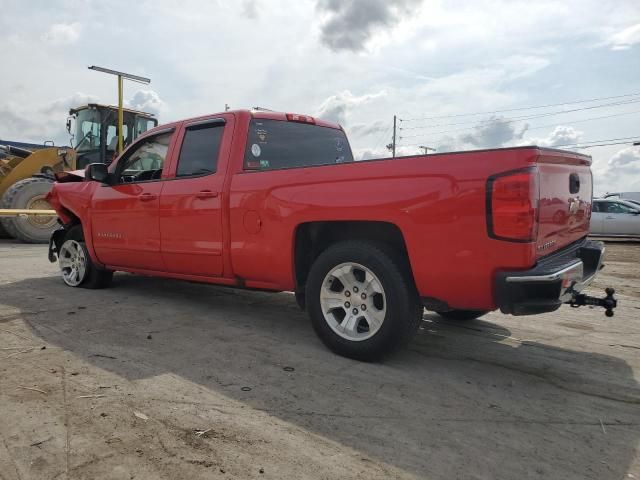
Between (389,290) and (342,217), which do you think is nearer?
(389,290)

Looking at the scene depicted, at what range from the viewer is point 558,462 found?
2.23 m

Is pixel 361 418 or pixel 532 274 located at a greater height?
pixel 532 274

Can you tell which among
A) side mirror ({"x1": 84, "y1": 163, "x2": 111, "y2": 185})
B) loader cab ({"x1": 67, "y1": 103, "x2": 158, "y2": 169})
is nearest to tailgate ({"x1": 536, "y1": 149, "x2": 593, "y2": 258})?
side mirror ({"x1": 84, "y1": 163, "x2": 111, "y2": 185})

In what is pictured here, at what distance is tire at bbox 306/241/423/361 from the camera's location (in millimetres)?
3236

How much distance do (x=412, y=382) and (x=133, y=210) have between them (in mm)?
3411

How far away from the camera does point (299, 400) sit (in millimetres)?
2844

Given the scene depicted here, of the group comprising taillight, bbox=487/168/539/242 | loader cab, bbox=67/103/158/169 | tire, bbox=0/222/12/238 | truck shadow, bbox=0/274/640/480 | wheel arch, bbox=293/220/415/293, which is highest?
loader cab, bbox=67/103/158/169

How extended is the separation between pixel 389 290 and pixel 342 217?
61 centimetres

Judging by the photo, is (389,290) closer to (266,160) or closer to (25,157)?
(266,160)

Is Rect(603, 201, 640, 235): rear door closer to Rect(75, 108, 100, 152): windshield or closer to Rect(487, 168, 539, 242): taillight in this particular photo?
Rect(487, 168, 539, 242): taillight

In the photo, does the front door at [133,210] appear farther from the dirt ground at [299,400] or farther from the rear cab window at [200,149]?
the dirt ground at [299,400]

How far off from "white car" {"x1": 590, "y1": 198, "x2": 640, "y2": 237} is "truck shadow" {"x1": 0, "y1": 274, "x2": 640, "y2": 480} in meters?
13.4

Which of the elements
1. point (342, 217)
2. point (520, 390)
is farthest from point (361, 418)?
point (342, 217)

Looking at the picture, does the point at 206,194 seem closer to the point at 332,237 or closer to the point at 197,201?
the point at 197,201
